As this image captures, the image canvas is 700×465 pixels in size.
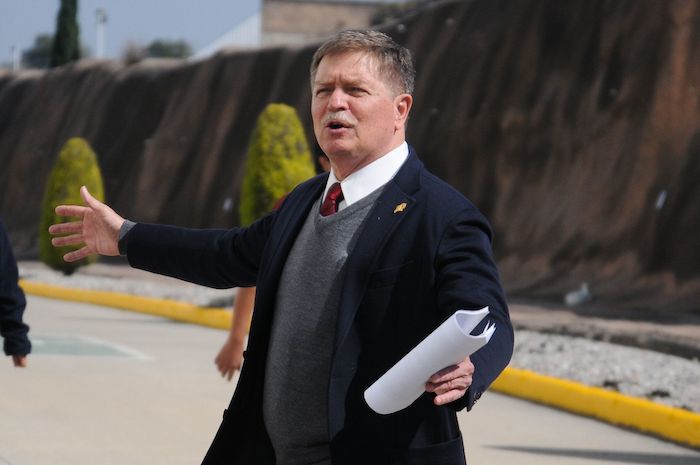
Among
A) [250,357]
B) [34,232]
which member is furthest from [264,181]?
[34,232]

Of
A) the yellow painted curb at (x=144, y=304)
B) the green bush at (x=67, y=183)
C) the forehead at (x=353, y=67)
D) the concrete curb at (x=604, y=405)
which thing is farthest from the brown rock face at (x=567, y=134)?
the forehead at (x=353, y=67)

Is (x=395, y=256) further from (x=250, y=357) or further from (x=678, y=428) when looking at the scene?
(x=678, y=428)

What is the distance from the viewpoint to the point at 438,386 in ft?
10.2

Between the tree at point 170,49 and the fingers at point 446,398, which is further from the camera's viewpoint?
the tree at point 170,49

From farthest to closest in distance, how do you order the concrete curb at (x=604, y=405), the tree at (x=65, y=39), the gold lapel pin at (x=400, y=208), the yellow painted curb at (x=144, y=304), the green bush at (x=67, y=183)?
the tree at (x=65, y=39) → the green bush at (x=67, y=183) → the yellow painted curb at (x=144, y=304) → the concrete curb at (x=604, y=405) → the gold lapel pin at (x=400, y=208)

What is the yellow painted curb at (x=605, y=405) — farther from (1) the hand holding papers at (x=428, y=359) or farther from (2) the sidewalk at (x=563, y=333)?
(1) the hand holding papers at (x=428, y=359)

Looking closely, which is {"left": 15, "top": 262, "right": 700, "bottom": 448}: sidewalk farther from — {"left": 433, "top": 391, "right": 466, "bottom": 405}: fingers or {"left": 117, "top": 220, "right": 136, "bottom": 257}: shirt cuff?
{"left": 433, "top": 391, "right": 466, "bottom": 405}: fingers

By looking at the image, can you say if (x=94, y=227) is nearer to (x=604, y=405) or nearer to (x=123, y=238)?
(x=123, y=238)

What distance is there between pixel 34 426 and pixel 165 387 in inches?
85.7

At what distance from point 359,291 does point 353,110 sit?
45 cm

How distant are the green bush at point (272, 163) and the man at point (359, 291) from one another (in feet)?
59.4

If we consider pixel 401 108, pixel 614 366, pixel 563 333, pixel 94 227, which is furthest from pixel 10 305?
pixel 563 333

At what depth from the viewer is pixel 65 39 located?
5741 centimetres

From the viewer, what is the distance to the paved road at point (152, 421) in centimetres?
837
